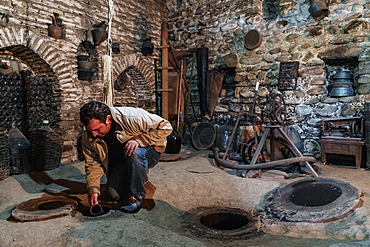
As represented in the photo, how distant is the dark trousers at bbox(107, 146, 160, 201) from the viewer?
285cm

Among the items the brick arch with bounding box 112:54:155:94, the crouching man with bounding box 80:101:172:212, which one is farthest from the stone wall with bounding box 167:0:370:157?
the crouching man with bounding box 80:101:172:212

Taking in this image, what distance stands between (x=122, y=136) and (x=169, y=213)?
3.54 feet

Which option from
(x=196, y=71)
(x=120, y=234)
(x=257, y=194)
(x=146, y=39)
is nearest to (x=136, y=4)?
(x=146, y=39)

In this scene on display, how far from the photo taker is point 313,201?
3059mm

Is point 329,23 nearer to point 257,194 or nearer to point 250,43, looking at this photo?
point 250,43

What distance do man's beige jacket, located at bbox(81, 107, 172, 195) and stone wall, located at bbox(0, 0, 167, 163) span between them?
7.76ft

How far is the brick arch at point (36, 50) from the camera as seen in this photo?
439 centimetres

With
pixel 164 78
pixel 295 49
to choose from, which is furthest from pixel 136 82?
pixel 295 49

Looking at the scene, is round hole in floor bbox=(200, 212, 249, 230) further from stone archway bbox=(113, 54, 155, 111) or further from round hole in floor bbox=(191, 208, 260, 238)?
stone archway bbox=(113, 54, 155, 111)

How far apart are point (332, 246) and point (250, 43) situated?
4.74m

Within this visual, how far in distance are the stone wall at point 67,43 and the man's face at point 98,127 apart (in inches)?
97.1

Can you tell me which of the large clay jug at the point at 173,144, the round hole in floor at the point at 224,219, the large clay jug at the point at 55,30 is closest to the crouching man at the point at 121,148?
the round hole in floor at the point at 224,219

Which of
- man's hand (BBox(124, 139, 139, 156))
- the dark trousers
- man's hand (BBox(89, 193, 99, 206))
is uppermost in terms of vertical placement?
man's hand (BBox(124, 139, 139, 156))

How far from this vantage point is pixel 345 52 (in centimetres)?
499
